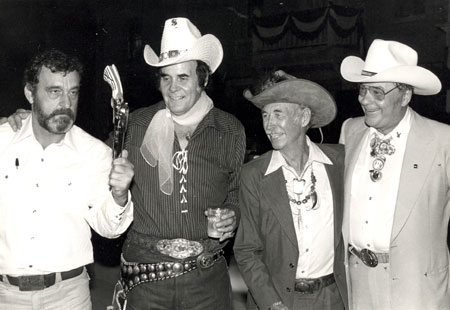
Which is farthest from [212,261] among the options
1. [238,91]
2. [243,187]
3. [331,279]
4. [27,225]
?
[238,91]

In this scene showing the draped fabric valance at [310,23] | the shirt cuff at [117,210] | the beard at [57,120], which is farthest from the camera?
the draped fabric valance at [310,23]

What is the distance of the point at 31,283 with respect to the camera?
3.07 metres

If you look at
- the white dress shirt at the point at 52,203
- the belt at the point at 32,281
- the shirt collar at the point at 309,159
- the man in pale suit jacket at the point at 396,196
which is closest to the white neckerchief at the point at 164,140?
the white dress shirt at the point at 52,203

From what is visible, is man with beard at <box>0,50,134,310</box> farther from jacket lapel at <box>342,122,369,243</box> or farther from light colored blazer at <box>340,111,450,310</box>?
light colored blazer at <box>340,111,450,310</box>

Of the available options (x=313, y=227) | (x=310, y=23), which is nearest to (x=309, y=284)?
(x=313, y=227)

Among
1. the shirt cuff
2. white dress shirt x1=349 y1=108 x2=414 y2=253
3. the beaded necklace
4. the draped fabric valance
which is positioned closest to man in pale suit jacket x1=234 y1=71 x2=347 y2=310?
white dress shirt x1=349 y1=108 x2=414 y2=253

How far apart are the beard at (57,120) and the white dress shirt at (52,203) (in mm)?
117

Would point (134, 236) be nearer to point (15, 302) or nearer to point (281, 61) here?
point (15, 302)

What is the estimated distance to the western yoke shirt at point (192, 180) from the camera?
3453 mm

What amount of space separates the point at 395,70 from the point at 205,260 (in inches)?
66.8

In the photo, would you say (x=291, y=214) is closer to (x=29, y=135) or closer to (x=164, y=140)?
(x=164, y=140)

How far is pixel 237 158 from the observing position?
3.66 m

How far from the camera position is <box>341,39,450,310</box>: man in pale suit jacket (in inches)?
131

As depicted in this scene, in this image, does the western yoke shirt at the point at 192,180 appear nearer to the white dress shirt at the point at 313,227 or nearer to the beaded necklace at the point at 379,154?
the white dress shirt at the point at 313,227
